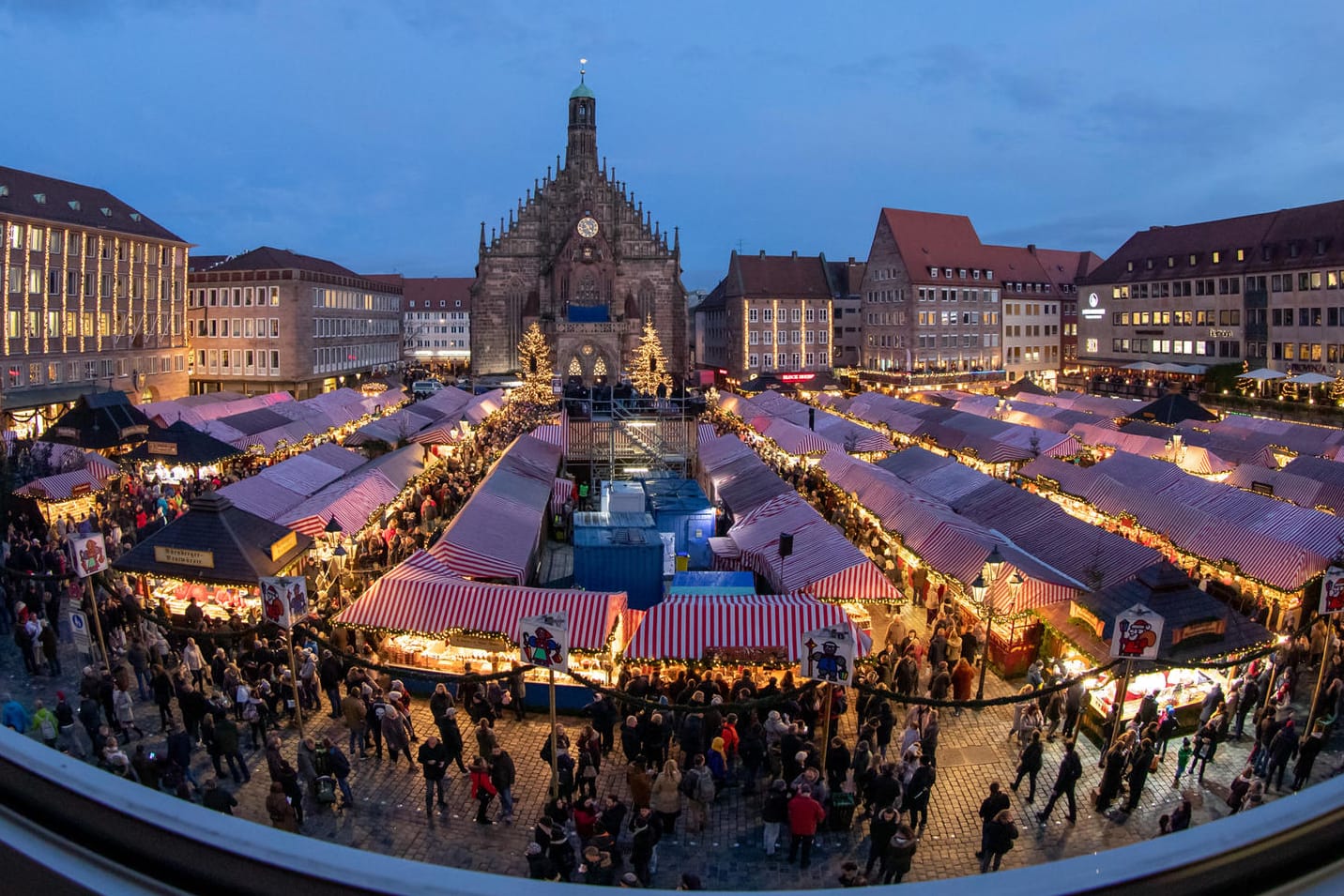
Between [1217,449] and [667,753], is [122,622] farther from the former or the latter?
[1217,449]

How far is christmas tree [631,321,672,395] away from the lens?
167 feet

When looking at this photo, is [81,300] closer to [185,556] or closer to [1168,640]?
[185,556]

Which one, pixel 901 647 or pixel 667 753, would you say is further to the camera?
pixel 901 647

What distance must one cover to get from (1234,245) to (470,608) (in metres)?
54.8

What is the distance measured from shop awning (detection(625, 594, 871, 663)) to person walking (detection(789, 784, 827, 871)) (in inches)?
125

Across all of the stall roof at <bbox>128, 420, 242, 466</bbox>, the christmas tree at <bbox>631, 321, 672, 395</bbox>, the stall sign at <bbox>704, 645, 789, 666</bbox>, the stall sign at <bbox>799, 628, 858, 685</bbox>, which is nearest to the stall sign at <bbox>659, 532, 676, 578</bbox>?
the stall sign at <bbox>704, 645, 789, 666</bbox>

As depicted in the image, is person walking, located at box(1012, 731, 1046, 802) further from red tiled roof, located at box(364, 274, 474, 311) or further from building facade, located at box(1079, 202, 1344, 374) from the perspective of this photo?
red tiled roof, located at box(364, 274, 474, 311)

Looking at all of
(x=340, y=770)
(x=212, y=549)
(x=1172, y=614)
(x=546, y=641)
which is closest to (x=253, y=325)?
(x=212, y=549)

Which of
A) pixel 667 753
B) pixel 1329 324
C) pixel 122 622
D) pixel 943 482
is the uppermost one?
pixel 1329 324

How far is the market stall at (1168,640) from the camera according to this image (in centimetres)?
1123

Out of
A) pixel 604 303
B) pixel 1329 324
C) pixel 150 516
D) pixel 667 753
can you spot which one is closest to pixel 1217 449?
pixel 667 753

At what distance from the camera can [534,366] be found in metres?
57.7

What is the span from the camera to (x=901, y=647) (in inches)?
511

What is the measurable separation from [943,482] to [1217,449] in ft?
27.9
